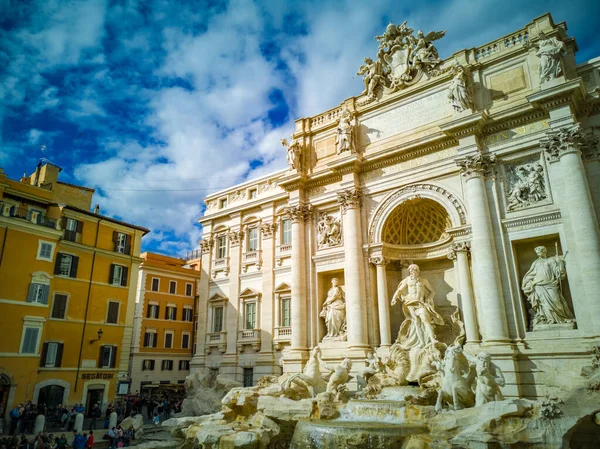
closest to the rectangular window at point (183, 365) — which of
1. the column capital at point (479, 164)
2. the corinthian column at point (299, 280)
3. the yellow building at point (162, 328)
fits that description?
the yellow building at point (162, 328)

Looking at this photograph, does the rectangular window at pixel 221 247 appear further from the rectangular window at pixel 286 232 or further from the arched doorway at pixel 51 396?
the arched doorway at pixel 51 396

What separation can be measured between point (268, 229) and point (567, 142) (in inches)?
598

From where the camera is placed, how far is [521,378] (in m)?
14.6

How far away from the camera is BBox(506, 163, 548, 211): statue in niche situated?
1608 centimetres

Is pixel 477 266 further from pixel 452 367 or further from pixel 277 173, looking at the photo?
pixel 277 173

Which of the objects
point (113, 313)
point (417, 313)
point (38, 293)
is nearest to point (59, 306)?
point (38, 293)

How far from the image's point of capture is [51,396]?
911 inches

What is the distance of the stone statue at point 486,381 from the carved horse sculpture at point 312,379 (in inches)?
248

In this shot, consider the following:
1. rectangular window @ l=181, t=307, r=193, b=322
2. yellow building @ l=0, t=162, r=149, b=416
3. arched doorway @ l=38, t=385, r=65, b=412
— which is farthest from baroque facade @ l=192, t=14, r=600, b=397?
rectangular window @ l=181, t=307, r=193, b=322

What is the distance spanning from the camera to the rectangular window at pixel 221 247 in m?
27.4

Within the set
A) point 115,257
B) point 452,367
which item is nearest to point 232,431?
point 452,367

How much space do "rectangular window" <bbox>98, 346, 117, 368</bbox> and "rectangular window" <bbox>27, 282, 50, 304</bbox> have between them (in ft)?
15.5

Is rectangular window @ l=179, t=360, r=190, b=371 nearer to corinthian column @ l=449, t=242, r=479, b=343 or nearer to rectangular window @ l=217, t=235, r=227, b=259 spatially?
rectangular window @ l=217, t=235, r=227, b=259

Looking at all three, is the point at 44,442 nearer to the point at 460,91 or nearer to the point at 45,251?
the point at 45,251
